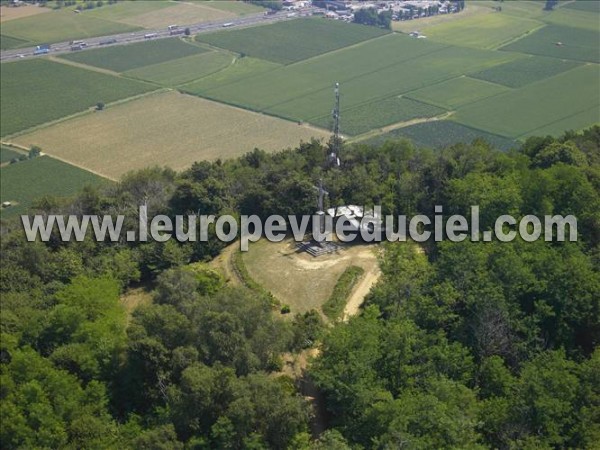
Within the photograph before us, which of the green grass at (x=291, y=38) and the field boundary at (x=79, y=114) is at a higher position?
the green grass at (x=291, y=38)

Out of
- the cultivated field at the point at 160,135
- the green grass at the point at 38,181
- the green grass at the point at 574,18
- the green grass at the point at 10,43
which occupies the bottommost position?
the green grass at the point at 38,181

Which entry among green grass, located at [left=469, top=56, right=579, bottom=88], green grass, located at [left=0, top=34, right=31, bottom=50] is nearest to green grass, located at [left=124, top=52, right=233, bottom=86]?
green grass, located at [left=0, top=34, right=31, bottom=50]

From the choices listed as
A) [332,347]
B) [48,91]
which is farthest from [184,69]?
[332,347]

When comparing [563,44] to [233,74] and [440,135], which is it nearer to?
[440,135]

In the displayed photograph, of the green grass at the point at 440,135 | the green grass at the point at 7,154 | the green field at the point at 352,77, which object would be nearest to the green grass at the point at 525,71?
the green field at the point at 352,77

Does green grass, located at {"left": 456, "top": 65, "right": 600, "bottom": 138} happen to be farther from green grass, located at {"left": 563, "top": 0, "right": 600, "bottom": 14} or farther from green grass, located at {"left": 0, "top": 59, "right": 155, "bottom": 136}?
green grass, located at {"left": 0, "top": 59, "right": 155, "bottom": 136}

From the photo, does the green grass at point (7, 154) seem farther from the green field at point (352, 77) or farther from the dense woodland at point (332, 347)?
the dense woodland at point (332, 347)
